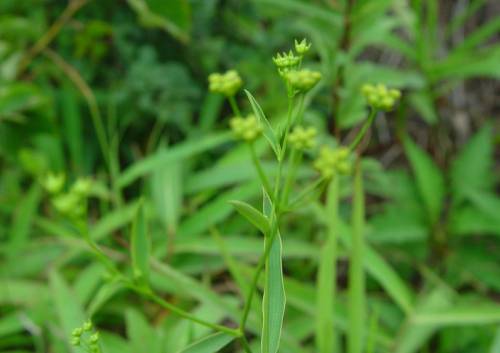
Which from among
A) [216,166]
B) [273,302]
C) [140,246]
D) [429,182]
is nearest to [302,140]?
[273,302]

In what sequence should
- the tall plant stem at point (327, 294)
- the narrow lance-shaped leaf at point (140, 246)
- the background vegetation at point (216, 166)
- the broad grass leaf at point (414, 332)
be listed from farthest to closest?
the background vegetation at point (216, 166) < the broad grass leaf at point (414, 332) < the tall plant stem at point (327, 294) < the narrow lance-shaped leaf at point (140, 246)

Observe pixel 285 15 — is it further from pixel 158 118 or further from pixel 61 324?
pixel 61 324

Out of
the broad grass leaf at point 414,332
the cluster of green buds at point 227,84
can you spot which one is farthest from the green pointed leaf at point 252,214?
the broad grass leaf at point 414,332

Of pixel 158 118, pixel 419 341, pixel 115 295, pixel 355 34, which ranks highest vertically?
pixel 355 34

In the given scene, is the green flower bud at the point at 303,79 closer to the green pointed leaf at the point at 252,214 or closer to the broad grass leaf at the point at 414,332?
the green pointed leaf at the point at 252,214

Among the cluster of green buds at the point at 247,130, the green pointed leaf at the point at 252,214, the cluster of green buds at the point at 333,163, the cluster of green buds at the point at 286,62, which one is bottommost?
the green pointed leaf at the point at 252,214

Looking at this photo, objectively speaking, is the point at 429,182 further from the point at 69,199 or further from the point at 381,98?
the point at 69,199

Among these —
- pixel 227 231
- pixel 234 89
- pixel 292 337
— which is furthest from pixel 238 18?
pixel 234 89
